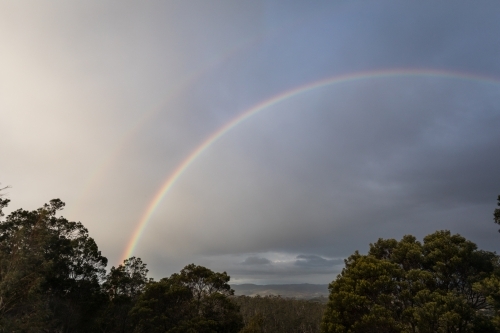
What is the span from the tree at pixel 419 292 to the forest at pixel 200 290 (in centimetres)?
8

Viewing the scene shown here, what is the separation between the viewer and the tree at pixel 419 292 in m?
23.4

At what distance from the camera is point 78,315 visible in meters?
38.1

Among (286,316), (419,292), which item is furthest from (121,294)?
(286,316)

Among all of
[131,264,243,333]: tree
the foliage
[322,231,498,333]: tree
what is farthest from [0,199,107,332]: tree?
the foliage

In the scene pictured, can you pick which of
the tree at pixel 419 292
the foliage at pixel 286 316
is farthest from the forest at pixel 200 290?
the foliage at pixel 286 316

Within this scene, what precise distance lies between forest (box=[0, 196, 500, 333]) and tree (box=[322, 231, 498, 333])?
78 millimetres

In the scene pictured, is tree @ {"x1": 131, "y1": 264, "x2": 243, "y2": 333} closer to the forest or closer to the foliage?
the forest

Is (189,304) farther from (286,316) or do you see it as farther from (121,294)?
(286,316)

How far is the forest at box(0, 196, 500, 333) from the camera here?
80.4 feet

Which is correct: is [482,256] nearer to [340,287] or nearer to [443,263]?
[443,263]

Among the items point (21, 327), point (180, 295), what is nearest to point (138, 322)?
point (180, 295)

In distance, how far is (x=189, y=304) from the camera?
134 ft

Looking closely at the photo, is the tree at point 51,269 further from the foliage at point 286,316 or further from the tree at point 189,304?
the foliage at point 286,316

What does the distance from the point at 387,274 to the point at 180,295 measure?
25659 mm
